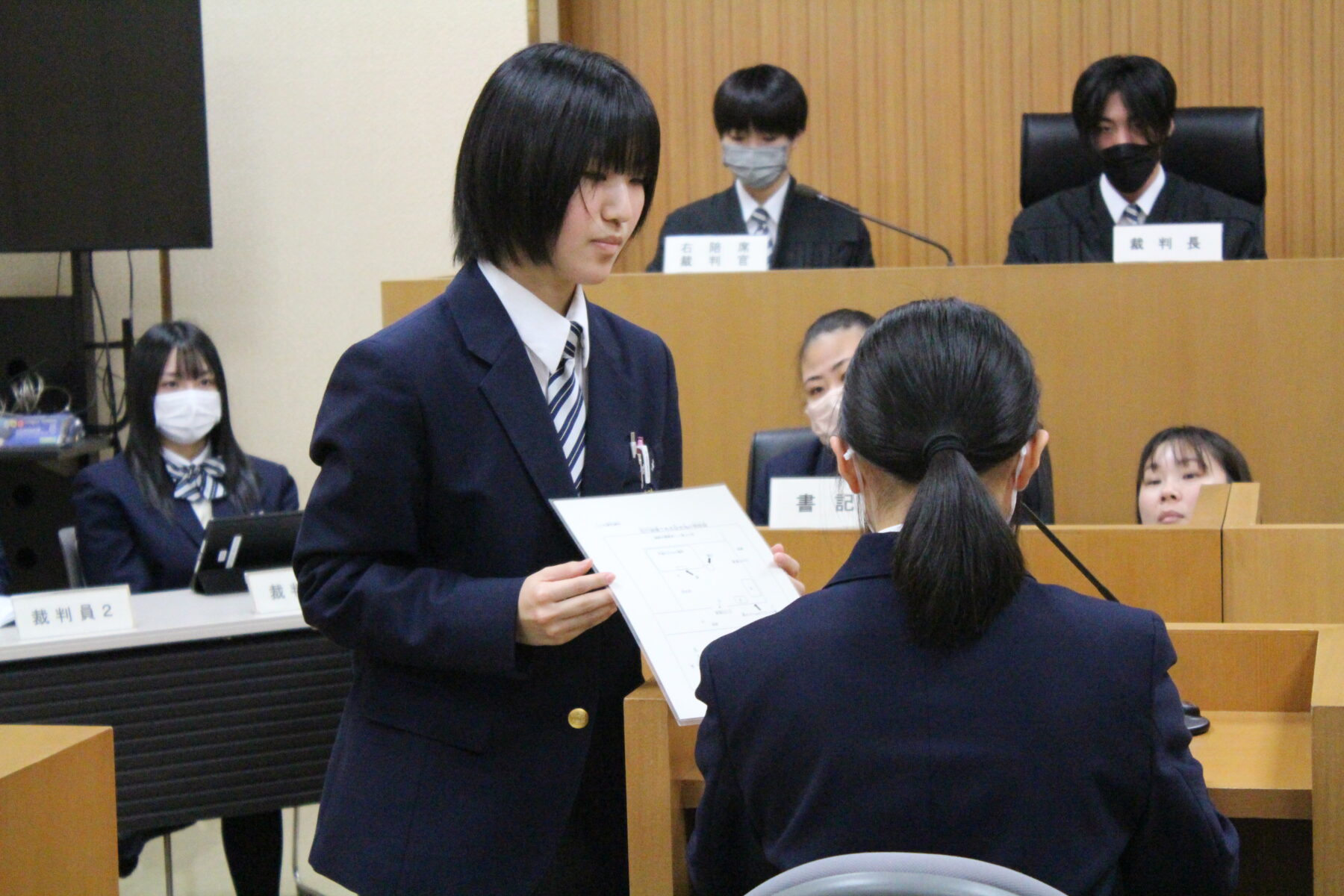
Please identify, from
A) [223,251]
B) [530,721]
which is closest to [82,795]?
[530,721]

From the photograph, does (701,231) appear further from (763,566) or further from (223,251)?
(763,566)

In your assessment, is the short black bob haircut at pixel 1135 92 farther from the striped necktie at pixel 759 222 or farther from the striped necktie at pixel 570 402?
the striped necktie at pixel 570 402

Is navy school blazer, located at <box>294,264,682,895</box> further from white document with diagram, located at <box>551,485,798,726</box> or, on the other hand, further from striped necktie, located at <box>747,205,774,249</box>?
striped necktie, located at <box>747,205,774,249</box>

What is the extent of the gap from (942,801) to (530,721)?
1.45 ft

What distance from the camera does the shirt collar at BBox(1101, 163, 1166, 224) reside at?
360cm

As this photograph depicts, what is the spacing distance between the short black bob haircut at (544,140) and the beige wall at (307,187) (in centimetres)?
333

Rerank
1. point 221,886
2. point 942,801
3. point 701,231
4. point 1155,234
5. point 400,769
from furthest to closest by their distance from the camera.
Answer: point 701,231
point 221,886
point 1155,234
point 400,769
point 942,801

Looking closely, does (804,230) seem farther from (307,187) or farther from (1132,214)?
(307,187)

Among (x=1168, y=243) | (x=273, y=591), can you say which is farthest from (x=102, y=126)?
(x=1168, y=243)

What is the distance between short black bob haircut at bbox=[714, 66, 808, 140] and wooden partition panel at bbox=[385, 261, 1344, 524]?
0.68m

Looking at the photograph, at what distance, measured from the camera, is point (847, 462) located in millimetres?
1171

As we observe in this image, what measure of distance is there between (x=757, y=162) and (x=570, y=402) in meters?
2.53

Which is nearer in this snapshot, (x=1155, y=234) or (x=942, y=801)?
(x=942, y=801)

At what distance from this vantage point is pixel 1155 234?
3.24 metres
